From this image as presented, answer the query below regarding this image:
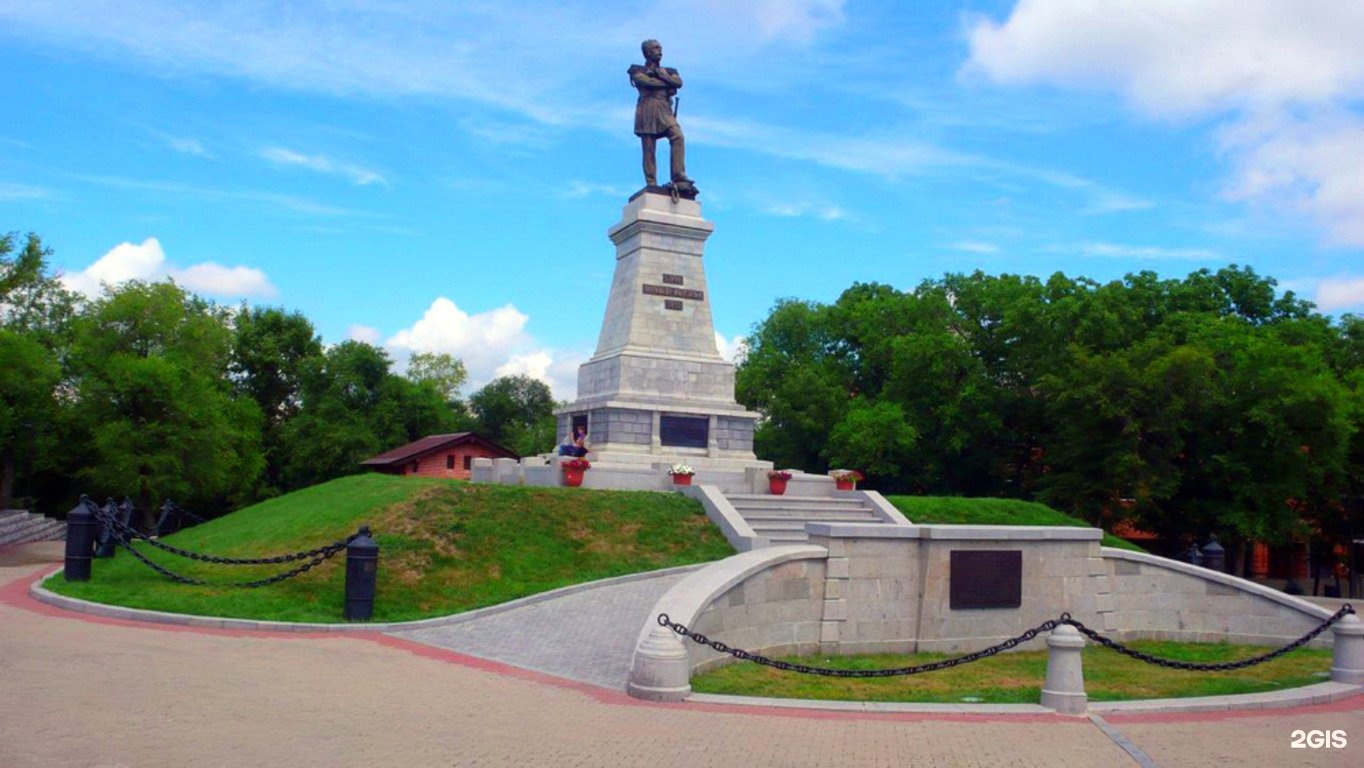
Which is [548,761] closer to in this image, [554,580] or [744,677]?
[744,677]

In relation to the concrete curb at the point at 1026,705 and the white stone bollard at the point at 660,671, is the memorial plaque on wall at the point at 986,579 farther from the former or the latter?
the white stone bollard at the point at 660,671

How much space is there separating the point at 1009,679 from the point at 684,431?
45.2ft

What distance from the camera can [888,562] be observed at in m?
13.4

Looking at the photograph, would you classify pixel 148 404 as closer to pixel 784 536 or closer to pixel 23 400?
pixel 23 400

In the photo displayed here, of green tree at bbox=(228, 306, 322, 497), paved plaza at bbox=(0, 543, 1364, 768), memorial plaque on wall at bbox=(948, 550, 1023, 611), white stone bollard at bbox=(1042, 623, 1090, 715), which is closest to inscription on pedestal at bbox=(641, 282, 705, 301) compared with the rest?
memorial plaque on wall at bbox=(948, 550, 1023, 611)

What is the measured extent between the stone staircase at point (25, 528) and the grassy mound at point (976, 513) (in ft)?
72.8

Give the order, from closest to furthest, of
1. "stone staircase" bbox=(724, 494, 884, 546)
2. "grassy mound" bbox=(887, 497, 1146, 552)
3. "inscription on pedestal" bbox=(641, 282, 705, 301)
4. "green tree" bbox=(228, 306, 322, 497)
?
"stone staircase" bbox=(724, 494, 884, 546), "grassy mound" bbox=(887, 497, 1146, 552), "inscription on pedestal" bbox=(641, 282, 705, 301), "green tree" bbox=(228, 306, 322, 497)

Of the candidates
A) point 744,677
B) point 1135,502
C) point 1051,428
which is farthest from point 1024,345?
point 744,677

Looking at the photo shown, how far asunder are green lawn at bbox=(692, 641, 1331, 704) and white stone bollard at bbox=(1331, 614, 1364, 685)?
0.21 metres

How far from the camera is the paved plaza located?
748 cm

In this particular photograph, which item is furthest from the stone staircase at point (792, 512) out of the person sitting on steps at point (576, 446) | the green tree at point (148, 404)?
the green tree at point (148, 404)

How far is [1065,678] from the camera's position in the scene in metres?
9.77

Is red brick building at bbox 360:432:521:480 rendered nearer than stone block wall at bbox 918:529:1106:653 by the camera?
No

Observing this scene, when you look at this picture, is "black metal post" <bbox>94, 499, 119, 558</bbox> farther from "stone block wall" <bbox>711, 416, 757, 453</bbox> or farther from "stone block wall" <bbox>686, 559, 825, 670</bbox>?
"stone block wall" <bbox>711, 416, 757, 453</bbox>
